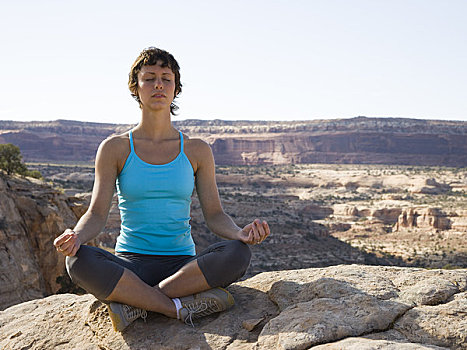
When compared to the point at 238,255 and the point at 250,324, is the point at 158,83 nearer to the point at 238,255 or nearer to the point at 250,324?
the point at 238,255

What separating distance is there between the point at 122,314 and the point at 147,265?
15.3 inches

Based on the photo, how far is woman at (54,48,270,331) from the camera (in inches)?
132

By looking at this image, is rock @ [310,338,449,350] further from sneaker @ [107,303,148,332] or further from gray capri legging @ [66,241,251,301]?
sneaker @ [107,303,148,332]

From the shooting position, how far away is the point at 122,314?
3395 mm

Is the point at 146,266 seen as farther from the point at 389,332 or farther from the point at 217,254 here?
the point at 389,332

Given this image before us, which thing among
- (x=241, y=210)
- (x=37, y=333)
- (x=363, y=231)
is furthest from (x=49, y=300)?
(x=363, y=231)

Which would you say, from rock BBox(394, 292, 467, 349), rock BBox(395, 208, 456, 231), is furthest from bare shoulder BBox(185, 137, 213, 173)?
rock BBox(395, 208, 456, 231)

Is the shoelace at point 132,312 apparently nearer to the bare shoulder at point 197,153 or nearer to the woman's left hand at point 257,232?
the woman's left hand at point 257,232

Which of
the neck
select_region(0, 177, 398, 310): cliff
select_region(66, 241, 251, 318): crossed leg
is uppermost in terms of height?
the neck

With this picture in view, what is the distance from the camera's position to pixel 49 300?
184 inches

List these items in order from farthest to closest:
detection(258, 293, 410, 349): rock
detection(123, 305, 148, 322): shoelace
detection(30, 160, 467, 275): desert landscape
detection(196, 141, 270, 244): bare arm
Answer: detection(30, 160, 467, 275): desert landscape < detection(196, 141, 270, 244): bare arm < detection(123, 305, 148, 322): shoelace < detection(258, 293, 410, 349): rock

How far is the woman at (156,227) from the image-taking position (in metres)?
3.35

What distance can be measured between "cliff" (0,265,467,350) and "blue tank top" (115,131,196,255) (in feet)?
1.77

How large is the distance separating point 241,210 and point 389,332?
117ft
